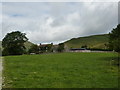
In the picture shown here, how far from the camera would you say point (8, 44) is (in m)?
104

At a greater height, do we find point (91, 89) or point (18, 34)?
point (18, 34)

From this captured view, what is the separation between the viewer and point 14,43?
347 ft

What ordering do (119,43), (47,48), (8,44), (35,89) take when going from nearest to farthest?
(35,89) < (119,43) < (8,44) < (47,48)

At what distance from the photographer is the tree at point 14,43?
103375 millimetres

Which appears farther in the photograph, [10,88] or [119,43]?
[119,43]

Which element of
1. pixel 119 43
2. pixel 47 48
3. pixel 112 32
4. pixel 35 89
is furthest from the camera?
pixel 47 48

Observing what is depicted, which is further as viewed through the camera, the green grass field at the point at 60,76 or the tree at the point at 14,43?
the tree at the point at 14,43

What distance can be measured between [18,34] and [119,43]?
80.7 m

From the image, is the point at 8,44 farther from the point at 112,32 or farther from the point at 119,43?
the point at 119,43

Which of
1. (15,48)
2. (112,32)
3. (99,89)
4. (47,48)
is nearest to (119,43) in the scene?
(112,32)

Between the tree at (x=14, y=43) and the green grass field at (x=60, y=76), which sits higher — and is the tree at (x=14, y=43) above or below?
above

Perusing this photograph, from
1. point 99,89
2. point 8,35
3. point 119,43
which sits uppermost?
point 8,35

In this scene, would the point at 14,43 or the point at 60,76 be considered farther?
the point at 14,43

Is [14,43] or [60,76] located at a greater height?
[14,43]
